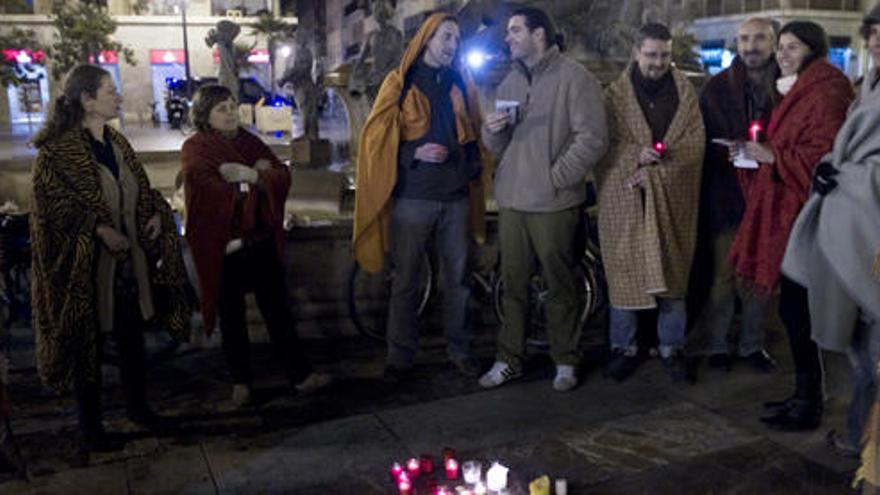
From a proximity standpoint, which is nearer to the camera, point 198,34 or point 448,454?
point 448,454

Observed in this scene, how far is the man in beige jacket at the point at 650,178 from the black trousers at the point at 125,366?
2.74 meters

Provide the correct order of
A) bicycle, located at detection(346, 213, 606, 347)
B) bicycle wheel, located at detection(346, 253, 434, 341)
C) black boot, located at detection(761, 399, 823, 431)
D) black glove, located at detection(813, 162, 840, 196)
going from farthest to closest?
bicycle wheel, located at detection(346, 253, 434, 341), bicycle, located at detection(346, 213, 606, 347), black boot, located at detection(761, 399, 823, 431), black glove, located at detection(813, 162, 840, 196)

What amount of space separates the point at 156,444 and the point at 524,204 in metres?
2.42

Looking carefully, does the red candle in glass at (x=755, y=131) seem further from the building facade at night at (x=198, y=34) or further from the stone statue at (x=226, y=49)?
the building facade at night at (x=198, y=34)

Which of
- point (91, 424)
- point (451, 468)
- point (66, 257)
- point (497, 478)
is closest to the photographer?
point (497, 478)

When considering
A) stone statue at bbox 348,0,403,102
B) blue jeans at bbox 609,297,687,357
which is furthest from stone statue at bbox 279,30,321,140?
blue jeans at bbox 609,297,687,357

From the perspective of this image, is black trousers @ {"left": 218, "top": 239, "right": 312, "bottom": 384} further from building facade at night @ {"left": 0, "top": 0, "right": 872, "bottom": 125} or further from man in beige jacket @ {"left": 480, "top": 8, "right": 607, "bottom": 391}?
building facade at night @ {"left": 0, "top": 0, "right": 872, "bottom": 125}

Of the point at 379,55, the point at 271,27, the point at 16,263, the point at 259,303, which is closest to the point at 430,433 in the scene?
the point at 259,303

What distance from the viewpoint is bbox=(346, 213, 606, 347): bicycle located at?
6.21 meters

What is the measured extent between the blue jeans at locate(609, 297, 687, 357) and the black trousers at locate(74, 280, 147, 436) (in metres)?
2.82

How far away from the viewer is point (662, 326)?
539 centimetres

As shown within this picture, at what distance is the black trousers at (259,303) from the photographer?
491 cm

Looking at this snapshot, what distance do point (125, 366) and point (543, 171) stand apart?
2546 millimetres

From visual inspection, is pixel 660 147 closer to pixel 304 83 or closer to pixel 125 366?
pixel 125 366
